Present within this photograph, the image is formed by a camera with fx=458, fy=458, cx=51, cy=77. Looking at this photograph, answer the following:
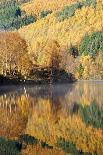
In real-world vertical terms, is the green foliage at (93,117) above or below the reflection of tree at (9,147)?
below

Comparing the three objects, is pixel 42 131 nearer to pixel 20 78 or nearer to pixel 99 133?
pixel 99 133

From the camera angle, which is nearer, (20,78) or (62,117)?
(62,117)

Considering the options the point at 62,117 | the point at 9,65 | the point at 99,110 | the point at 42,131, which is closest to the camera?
the point at 42,131

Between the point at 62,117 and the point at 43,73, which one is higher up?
the point at 62,117

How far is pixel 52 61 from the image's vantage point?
464 ft

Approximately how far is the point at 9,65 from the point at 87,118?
278 ft

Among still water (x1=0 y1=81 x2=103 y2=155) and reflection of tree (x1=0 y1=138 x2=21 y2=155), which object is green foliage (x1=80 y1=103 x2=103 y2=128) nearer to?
still water (x1=0 y1=81 x2=103 y2=155)

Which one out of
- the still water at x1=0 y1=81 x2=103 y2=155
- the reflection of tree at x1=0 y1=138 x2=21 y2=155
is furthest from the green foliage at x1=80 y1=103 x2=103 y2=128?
the reflection of tree at x1=0 y1=138 x2=21 y2=155

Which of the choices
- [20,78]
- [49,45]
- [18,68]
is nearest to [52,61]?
[49,45]

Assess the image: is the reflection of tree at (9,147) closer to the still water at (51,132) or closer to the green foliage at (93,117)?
the still water at (51,132)

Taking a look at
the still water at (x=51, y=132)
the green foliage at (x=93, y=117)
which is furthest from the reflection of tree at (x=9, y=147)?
the green foliage at (x=93, y=117)

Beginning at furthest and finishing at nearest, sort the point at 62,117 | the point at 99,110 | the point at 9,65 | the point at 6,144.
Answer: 1. the point at 9,65
2. the point at 99,110
3. the point at 62,117
4. the point at 6,144

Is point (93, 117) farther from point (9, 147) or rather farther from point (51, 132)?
point (9, 147)

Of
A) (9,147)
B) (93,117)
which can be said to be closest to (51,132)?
(9,147)
